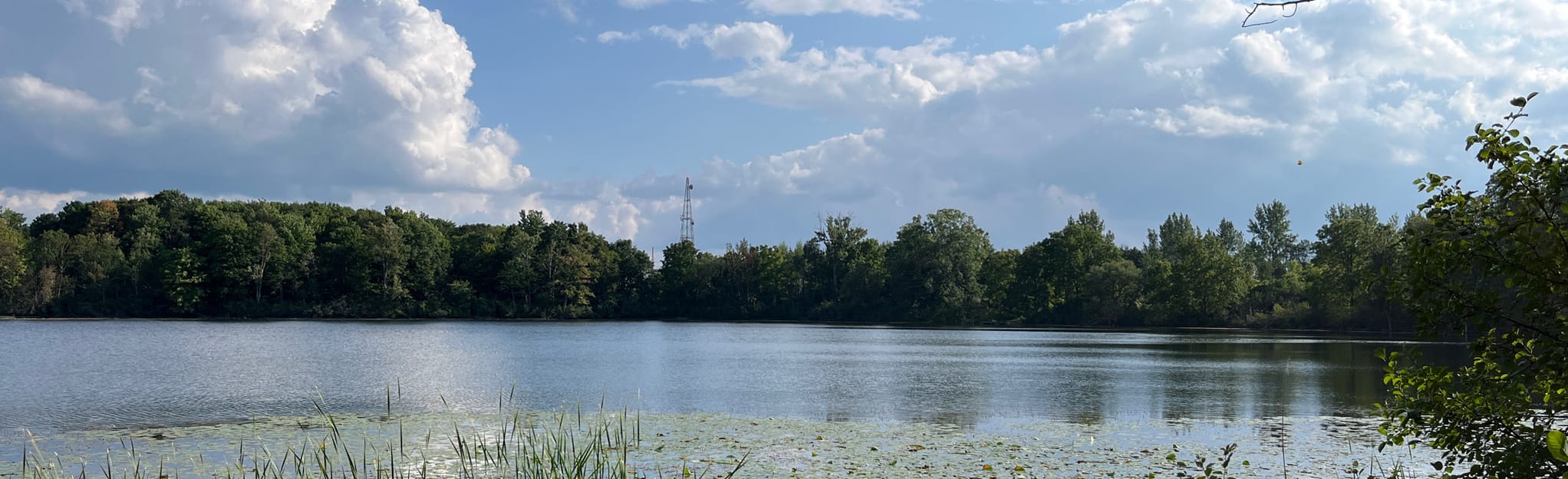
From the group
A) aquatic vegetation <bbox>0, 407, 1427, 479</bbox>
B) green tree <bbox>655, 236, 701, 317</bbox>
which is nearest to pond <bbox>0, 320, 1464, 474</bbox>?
aquatic vegetation <bbox>0, 407, 1427, 479</bbox>

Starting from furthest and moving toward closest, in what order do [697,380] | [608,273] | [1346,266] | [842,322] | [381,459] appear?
[608,273]
[842,322]
[1346,266]
[697,380]
[381,459]

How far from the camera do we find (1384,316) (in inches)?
2672

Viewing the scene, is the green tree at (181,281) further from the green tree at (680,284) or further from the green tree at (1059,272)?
the green tree at (1059,272)

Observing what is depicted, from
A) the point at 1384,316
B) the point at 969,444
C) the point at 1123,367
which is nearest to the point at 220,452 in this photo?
the point at 969,444

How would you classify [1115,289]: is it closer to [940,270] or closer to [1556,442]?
[940,270]

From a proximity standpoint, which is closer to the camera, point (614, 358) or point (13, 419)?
point (13, 419)

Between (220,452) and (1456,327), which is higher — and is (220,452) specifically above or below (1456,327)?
below

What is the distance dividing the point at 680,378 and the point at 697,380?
100 cm

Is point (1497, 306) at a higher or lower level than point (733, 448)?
higher

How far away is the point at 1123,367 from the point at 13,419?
29.5 meters

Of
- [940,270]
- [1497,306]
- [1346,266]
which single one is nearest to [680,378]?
[1497,306]

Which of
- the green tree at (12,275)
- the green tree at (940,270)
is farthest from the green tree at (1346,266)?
the green tree at (12,275)

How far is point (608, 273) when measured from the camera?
111 meters

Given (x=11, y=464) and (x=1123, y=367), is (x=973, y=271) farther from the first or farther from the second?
(x=11, y=464)
